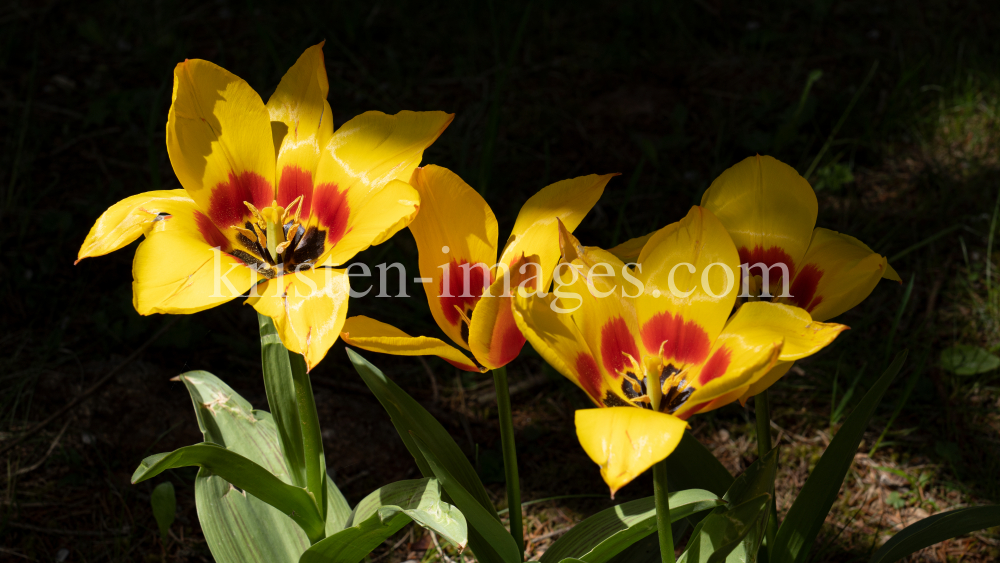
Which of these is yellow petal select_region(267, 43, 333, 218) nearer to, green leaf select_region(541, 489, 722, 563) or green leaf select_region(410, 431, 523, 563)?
green leaf select_region(410, 431, 523, 563)

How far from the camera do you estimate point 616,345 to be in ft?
4.10

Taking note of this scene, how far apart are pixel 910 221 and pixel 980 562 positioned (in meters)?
1.44

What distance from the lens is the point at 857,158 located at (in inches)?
132

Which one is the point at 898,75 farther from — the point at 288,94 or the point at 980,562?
the point at 288,94

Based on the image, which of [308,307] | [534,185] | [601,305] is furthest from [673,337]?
[534,185]

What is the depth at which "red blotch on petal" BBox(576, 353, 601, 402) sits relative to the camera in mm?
1145

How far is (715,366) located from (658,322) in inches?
5.0

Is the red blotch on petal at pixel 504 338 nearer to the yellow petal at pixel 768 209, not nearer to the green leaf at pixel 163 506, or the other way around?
the yellow petal at pixel 768 209

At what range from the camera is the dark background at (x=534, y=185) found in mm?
2305

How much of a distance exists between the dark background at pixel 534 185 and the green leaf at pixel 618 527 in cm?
65

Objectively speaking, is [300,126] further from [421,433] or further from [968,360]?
[968,360]

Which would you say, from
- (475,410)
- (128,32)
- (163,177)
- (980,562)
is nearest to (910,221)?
(980,562)

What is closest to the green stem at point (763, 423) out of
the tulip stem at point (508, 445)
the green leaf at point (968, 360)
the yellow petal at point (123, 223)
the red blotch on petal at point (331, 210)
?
the tulip stem at point (508, 445)

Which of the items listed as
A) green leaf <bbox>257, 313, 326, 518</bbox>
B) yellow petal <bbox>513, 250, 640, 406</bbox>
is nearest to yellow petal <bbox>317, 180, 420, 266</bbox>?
yellow petal <bbox>513, 250, 640, 406</bbox>
